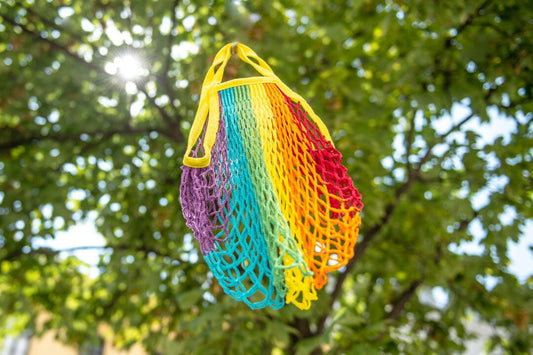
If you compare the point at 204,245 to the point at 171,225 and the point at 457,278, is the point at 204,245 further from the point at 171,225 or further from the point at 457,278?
the point at 457,278

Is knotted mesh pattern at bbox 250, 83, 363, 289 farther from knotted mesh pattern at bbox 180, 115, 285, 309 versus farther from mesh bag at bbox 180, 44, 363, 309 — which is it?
knotted mesh pattern at bbox 180, 115, 285, 309

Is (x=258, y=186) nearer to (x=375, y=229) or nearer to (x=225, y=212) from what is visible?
(x=225, y=212)

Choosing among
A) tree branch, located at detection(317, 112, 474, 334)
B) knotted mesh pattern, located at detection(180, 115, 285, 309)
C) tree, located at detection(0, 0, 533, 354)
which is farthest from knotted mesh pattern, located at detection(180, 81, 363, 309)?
tree branch, located at detection(317, 112, 474, 334)

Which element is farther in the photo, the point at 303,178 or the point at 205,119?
the point at 303,178

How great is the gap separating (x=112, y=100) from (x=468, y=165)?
129 inches

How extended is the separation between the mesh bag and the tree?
142cm

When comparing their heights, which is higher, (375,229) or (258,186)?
(258,186)

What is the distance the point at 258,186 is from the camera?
56.6 inches

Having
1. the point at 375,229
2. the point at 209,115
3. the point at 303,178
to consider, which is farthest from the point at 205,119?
the point at 375,229

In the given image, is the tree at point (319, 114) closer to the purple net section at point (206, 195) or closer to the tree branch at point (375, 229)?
the tree branch at point (375, 229)

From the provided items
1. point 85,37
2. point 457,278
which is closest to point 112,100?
point 85,37

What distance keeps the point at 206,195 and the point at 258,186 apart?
20 centimetres

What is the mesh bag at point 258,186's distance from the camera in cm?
139

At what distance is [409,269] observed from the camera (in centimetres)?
436
